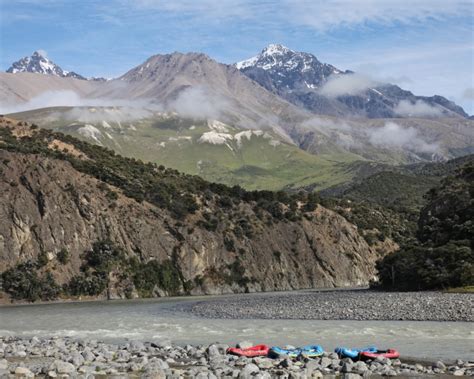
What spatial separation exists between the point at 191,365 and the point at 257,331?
16.7m

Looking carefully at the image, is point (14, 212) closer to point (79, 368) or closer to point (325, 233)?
point (325, 233)

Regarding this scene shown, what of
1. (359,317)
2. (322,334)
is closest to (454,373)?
(322,334)

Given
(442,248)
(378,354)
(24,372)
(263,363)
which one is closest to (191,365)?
(263,363)

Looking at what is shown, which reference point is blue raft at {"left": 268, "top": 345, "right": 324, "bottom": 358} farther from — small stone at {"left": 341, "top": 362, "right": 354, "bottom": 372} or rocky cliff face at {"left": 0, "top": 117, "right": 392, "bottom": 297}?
rocky cliff face at {"left": 0, "top": 117, "right": 392, "bottom": 297}

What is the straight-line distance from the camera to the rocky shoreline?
30234 mm

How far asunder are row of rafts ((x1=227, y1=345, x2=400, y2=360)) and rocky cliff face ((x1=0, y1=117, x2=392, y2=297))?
7047 cm

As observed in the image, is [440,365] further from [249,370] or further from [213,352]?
[213,352]

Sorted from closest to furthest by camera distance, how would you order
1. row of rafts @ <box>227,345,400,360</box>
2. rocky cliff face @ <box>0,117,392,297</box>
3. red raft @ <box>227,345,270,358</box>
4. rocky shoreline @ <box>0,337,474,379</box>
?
rocky shoreline @ <box>0,337,474,379</box> < row of rafts @ <box>227,345,400,360</box> < red raft @ <box>227,345,270,358</box> < rocky cliff face @ <box>0,117,392,297</box>

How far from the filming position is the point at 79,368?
105 ft

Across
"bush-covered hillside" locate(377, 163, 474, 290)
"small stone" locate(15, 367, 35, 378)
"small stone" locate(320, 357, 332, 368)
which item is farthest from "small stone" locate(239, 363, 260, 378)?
"bush-covered hillside" locate(377, 163, 474, 290)

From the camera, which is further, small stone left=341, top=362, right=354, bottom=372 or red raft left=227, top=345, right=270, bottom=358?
red raft left=227, top=345, right=270, bottom=358

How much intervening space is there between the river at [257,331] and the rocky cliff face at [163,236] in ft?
119

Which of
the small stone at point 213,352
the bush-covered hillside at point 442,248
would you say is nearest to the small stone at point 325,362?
the small stone at point 213,352

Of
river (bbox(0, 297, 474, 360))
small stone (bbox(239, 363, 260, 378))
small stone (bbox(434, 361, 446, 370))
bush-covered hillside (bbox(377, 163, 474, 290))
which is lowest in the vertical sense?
river (bbox(0, 297, 474, 360))
